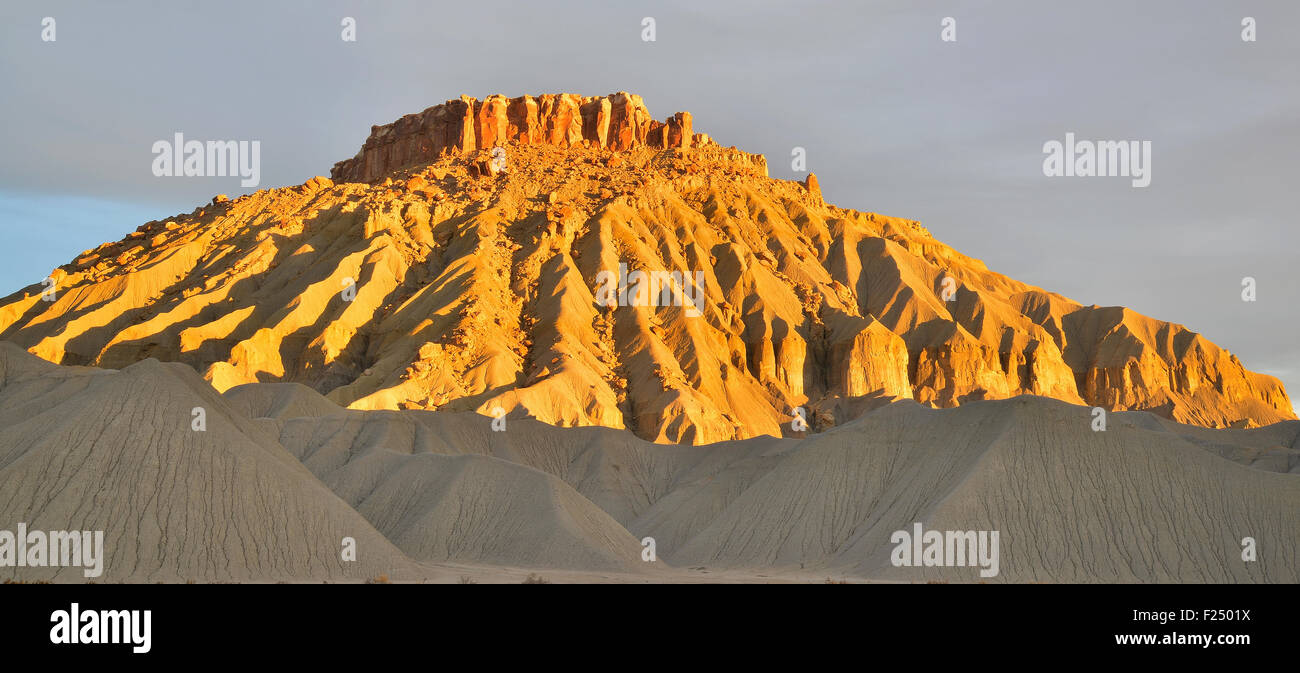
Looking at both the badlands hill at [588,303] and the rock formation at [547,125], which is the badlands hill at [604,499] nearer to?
the badlands hill at [588,303]

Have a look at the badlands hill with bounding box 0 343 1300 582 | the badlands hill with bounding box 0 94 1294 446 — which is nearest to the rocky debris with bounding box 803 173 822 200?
the badlands hill with bounding box 0 94 1294 446

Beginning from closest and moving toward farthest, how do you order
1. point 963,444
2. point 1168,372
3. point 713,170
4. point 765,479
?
1. point 963,444
2. point 765,479
3. point 1168,372
4. point 713,170

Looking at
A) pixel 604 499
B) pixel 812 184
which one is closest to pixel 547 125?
pixel 812 184

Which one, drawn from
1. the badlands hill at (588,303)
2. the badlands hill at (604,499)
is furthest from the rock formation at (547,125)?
the badlands hill at (604,499)

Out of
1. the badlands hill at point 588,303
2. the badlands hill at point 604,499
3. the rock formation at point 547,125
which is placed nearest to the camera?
the badlands hill at point 604,499
